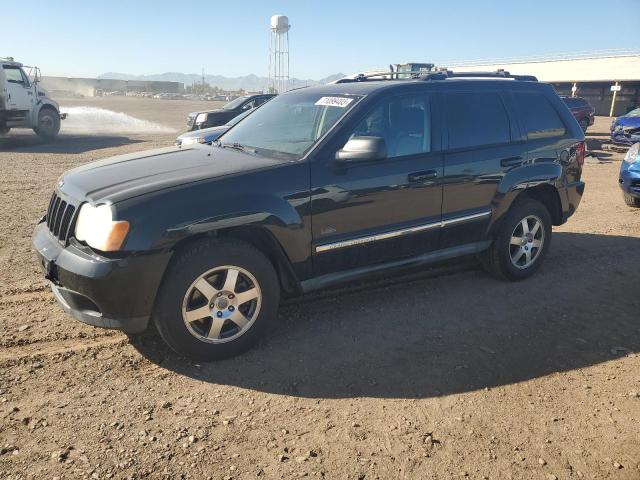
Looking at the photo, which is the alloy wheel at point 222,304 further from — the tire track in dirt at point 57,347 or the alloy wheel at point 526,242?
the alloy wheel at point 526,242

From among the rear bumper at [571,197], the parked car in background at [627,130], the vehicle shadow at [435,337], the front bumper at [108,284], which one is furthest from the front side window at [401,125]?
the parked car in background at [627,130]

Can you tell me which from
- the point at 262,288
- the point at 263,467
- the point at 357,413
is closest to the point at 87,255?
the point at 262,288

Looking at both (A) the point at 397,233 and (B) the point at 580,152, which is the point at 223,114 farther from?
(A) the point at 397,233

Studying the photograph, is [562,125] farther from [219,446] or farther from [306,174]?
[219,446]

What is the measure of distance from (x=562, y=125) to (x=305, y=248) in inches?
129

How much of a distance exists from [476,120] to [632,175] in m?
4.64

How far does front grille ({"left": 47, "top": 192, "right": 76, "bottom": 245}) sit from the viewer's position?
3377mm

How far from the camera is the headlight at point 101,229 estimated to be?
307 centimetres

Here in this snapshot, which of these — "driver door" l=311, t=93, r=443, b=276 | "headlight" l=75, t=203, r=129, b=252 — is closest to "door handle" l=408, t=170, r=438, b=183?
"driver door" l=311, t=93, r=443, b=276

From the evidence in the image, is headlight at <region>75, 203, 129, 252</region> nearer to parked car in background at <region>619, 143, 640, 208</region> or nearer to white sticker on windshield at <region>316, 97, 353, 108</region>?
white sticker on windshield at <region>316, 97, 353, 108</region>

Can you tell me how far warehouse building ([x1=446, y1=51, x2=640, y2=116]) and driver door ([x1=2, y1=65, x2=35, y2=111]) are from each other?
39.0 metres

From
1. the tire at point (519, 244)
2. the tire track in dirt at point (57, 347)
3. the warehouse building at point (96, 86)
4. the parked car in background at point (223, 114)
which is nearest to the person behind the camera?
the tire track in dirt at point (57, 347)

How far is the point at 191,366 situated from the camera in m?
3.50

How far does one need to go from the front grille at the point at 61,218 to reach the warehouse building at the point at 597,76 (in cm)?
4395
